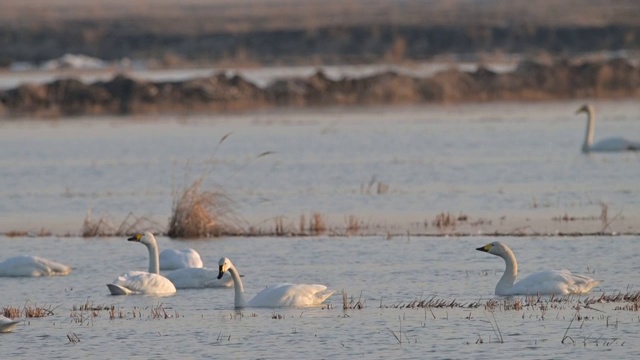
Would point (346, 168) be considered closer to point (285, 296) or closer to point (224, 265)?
point (224, 265)

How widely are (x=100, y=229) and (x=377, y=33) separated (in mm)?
42981

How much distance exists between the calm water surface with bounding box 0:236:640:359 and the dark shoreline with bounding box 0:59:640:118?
22331mm

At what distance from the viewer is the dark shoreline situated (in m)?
38.5

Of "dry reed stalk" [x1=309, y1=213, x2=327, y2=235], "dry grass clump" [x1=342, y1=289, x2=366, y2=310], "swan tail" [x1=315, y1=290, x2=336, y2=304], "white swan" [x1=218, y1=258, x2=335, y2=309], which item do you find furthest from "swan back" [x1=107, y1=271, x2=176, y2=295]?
"dry reed stalk" [x1=309, y1=213, x2=327, y2=235]

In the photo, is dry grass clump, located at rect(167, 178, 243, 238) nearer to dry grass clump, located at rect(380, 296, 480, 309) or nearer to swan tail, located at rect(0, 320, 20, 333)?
dry grass clump, located at rect(380, 296, 480, 309)

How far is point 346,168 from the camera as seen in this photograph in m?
23.4

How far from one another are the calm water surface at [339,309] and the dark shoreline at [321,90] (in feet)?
73.3

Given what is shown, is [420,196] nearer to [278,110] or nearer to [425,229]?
[425,229]

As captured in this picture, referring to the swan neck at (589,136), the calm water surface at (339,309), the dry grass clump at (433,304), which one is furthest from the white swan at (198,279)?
the swan neck at (589,136)

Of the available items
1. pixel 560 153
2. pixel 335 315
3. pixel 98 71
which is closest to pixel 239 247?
pixel 335 315

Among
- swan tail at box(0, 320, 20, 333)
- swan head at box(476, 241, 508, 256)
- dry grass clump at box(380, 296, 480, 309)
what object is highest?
swan head at box(476, 241, 508, 256)

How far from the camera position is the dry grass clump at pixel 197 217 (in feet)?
54.0

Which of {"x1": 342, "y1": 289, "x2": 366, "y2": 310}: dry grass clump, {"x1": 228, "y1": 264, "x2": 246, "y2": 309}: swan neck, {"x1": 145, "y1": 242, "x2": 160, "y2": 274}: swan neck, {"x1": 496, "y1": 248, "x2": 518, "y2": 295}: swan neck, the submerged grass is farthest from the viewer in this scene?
the submerged grass

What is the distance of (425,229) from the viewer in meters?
16.3
